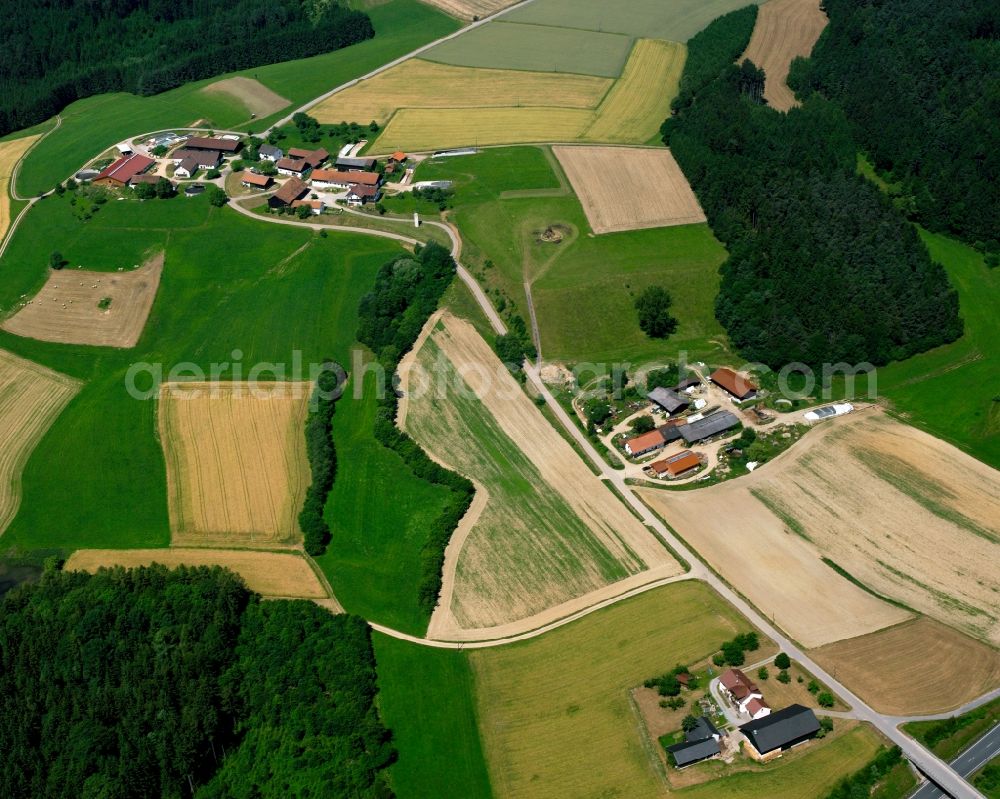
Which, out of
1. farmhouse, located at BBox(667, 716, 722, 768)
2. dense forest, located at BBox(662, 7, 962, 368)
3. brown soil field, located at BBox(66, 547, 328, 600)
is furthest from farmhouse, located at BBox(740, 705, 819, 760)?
dense forest, located at BBox(662, 7, 962, 368)

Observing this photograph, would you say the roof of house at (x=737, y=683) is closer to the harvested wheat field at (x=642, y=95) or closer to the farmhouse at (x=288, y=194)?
the farmhouse at (x=288, y=194)

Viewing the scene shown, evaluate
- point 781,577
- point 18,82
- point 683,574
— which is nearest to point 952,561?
point 781,577

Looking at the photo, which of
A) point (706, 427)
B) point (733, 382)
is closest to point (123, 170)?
point (733, 382)

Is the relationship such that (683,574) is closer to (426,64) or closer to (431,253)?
(431,253)

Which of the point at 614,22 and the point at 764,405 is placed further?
the point at 614,22

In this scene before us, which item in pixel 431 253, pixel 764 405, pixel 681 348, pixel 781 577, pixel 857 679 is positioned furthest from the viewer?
pixel 431 253

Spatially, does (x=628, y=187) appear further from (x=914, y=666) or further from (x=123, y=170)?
(x=123, y=170)

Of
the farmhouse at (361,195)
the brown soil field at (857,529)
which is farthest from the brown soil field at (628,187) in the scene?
the brown soil field at (857,529)
